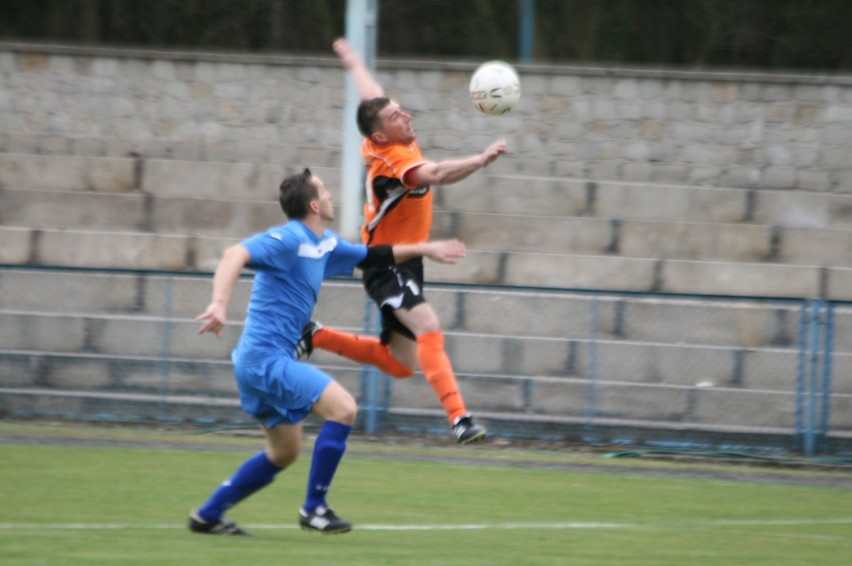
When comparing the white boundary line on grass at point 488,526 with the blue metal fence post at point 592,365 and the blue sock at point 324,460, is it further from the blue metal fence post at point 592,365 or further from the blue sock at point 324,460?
the blue metal fence post at point 592,365

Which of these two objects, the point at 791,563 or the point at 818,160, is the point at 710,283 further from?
the point at 791,563

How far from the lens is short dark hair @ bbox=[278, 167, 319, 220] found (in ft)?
23.0

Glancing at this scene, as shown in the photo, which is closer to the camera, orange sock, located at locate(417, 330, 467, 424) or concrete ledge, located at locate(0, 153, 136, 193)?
orange sock, located at locate(417, 330, 467, 424)

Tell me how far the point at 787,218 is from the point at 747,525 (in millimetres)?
8324

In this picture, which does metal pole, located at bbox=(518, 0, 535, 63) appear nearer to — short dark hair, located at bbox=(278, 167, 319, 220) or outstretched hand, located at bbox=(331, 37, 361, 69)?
outstretched hand, located at bbox=(331, 37, 361, 69)

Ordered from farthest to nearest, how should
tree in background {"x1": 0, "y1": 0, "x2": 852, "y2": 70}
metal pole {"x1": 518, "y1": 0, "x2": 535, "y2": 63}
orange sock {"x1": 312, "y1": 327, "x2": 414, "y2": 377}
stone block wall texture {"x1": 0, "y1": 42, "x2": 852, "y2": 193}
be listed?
tree in background {"x1": 0, "y1": 0, "x2": 852, "y2": 70} → metal pole {"x1": 518, "y1": 0, "x2": 535, "y2": 63} → stone block wall texture {"x1": 0, "y1": 42, "x2": 852, "y2": 193} → orange sock {"x1": 312, "y1": 327, "x2": 414, "y2": 377}

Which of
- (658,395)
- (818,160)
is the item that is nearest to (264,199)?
(658,395)

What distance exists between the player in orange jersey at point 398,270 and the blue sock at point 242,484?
1.47 metres

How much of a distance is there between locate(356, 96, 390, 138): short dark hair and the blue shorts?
6.73 ft

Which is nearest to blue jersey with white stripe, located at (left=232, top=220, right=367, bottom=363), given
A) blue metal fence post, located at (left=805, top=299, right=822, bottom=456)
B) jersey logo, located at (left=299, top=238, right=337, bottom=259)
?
jersey logo, located at (left=299, top=238, right=337, bottom=259)

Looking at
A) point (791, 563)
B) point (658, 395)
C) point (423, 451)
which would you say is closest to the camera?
point (791, 563)

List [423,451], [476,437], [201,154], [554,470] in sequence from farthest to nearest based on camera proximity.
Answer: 1. [201,154]
2. [423,451]
3. [554,470]
4. [476,437]

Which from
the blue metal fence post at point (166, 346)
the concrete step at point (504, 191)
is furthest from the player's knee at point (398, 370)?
the concrete step at point (504, 191)

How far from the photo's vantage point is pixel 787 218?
16.0m
